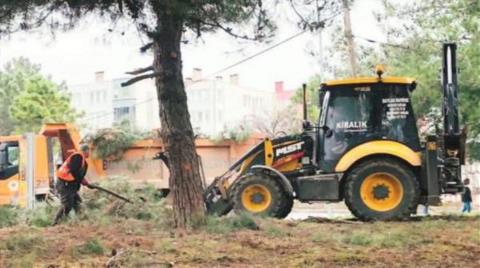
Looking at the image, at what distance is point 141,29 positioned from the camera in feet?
23.9

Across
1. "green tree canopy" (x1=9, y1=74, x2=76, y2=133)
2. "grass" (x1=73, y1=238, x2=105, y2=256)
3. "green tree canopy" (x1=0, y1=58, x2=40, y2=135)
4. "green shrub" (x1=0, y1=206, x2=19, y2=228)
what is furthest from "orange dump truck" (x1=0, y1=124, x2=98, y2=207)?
"green tree canopy" (x1=0, y1=58, x2=40, y2=135)

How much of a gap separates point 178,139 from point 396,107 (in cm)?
431

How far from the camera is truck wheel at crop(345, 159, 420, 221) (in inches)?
432

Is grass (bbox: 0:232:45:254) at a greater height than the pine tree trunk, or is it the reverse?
the pine tree trunk

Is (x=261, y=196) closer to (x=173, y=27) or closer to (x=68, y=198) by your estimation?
(x=68, y=198)

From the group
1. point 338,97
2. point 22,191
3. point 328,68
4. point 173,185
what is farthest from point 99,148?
point 328,68

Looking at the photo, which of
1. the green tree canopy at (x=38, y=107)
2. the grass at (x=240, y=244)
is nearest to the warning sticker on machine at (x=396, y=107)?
the grass at (x=240, y=244)

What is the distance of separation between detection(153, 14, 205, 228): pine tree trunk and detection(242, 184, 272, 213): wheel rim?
2815 mm

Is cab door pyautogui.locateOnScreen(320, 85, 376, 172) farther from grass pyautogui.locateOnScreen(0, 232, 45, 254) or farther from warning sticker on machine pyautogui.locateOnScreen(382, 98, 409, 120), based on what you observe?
grass pyautogui.locateOnScreen(0, 232, 45, 254)

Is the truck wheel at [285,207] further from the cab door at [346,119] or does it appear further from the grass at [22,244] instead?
the grass at [22,244]

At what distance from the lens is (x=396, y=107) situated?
11.4m

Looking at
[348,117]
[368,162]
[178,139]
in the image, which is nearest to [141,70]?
[178,139]

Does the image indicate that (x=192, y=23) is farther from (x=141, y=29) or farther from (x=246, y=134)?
(x=246, y=134)

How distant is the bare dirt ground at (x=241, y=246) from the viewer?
6.27 meters
